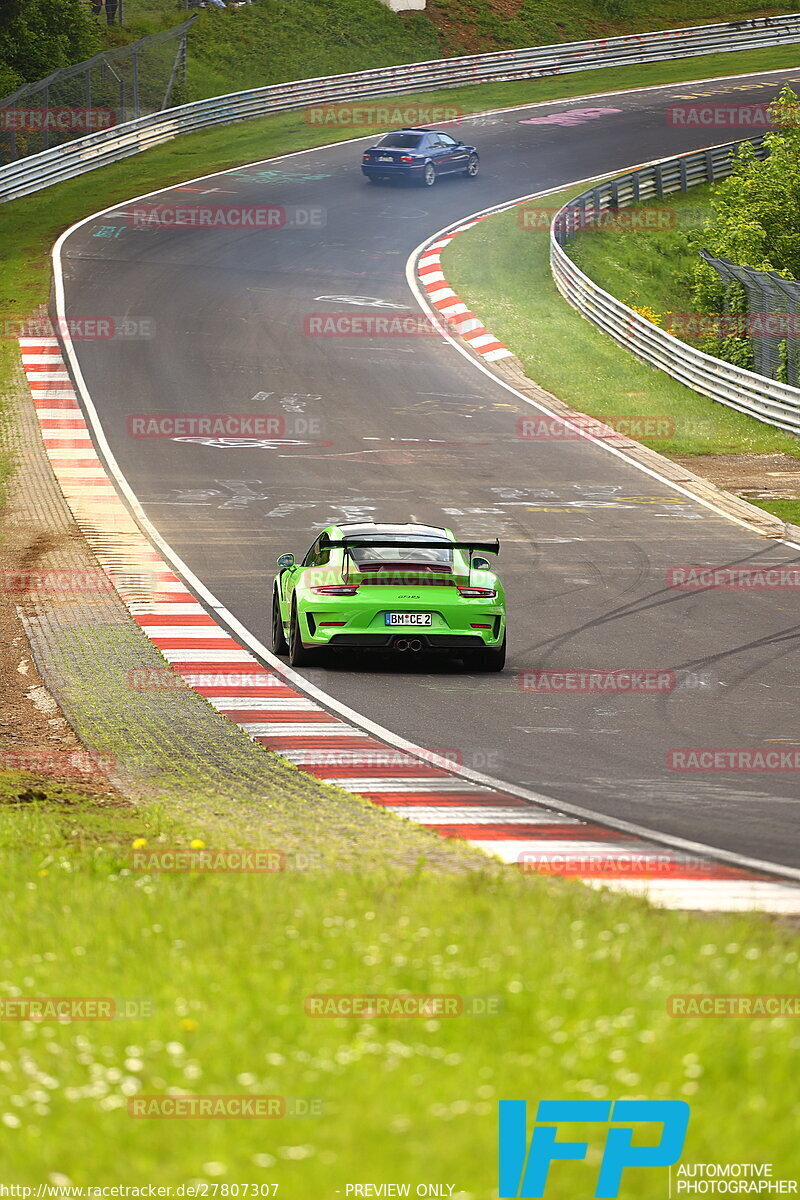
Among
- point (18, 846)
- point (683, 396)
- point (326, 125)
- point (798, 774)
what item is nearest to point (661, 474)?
point (683, 396)

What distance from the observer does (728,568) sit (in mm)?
20594

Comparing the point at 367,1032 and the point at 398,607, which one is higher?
the point at 367,1032

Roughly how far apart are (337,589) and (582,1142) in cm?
1104

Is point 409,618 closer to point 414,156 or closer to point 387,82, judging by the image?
point 414,156

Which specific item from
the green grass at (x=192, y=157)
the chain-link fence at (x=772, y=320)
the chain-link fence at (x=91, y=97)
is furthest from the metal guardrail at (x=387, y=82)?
the chain-link fence at (x=772, y=320)

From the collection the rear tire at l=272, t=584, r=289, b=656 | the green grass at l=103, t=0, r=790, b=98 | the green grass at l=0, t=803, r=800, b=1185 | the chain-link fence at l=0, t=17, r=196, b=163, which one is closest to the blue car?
the chain-link fence at l=0, t=17, r=196, b=163

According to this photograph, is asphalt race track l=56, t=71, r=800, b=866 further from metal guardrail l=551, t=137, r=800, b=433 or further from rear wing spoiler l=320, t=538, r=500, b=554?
metal guardrail l=551, t=137, r=800, b=433

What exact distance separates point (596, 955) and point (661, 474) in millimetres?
22625

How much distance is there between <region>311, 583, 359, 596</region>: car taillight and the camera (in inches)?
595

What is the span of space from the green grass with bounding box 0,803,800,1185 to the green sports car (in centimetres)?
788

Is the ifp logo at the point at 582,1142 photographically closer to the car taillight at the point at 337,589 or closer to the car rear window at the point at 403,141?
the car taillight at the point at 337,589

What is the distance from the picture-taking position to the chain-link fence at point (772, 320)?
3228cm

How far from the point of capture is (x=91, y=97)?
51188mm

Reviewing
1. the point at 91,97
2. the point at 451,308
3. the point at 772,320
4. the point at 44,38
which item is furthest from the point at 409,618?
the point at 44,38
